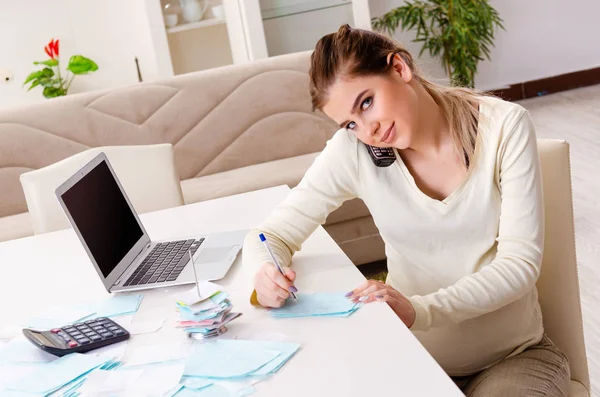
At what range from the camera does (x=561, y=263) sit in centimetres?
154

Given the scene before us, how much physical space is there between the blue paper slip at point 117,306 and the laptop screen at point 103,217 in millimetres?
69

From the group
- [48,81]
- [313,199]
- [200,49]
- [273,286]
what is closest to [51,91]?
[48,81]

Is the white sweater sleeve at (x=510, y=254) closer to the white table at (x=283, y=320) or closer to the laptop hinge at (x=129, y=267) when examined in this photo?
the white table at (x=283, y=320)

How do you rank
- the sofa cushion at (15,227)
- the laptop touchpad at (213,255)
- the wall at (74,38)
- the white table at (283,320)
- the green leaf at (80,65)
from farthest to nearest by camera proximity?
the wall at (74,38) < the green leaf at (80,65) < the sofa cushion at (15,227) < the laptop touchpad at (213,255) < the white table at (283,320)

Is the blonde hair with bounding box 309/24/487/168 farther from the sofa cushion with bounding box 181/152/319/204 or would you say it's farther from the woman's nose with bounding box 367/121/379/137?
the sofa cushion with bounding box 181/152/319/204

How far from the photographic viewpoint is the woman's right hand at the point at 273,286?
1.38 meters

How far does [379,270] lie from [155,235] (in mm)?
1490

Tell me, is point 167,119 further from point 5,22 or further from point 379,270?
point 5,22

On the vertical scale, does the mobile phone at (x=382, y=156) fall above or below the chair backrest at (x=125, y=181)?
above

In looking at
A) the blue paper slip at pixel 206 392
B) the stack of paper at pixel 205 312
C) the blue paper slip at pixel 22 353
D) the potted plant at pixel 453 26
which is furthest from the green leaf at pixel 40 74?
the blue paper slip at pixel 206 392

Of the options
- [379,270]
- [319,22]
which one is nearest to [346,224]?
[379,270]

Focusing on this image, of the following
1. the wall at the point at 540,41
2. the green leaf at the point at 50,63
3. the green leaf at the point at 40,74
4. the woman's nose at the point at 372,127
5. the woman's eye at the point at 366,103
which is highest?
the woman's eye at the point at 366,103

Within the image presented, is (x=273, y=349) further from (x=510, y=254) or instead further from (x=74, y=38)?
(x=74, y=38)

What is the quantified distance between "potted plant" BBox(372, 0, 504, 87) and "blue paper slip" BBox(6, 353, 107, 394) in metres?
4.17
